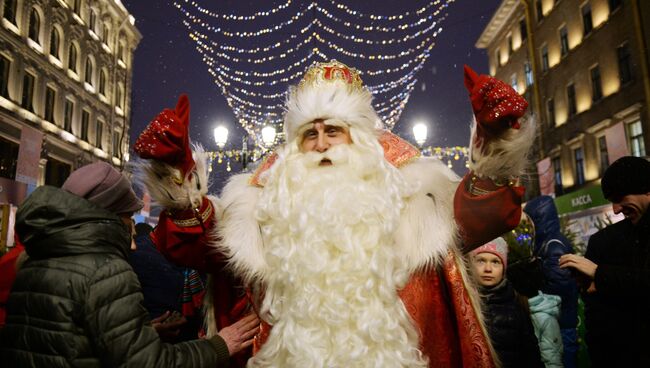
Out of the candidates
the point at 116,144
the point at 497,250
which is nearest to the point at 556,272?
the point at 497,250

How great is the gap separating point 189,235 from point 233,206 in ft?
1.03

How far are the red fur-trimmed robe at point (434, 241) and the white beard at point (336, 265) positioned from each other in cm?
8

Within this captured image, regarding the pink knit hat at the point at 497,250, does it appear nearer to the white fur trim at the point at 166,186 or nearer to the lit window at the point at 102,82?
the white fur trim at the point at 166,186

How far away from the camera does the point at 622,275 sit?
2639 mm

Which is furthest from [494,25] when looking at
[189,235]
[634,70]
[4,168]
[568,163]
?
[189,235]

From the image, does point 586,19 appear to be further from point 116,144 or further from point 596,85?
point 116,144

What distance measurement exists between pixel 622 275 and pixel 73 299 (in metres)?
2.81

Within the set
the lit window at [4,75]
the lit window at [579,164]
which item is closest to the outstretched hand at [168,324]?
the lit window at [4,75]

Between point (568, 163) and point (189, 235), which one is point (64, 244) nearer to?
point (189, 235)

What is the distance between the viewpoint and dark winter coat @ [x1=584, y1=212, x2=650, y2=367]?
8.64 feet

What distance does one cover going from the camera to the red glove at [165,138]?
2211mm

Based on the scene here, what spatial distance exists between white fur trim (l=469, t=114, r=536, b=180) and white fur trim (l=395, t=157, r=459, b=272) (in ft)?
1.01

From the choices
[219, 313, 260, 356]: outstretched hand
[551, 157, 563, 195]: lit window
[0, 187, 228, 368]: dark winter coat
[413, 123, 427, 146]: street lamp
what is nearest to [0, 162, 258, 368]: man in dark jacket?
[0, 187, 228, 368]: dark winter coat

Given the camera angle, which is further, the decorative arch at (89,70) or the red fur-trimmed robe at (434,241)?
the decorative arch at (89,70)
